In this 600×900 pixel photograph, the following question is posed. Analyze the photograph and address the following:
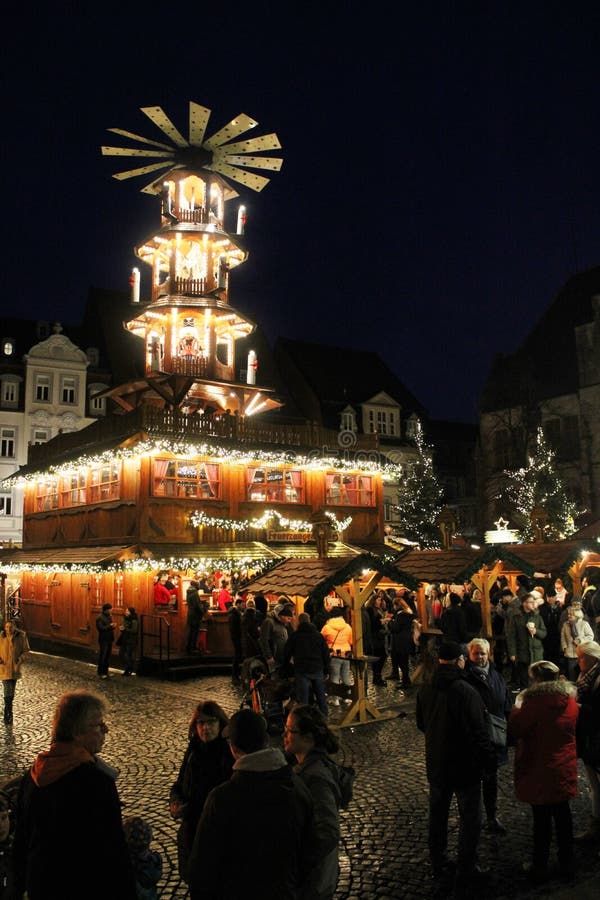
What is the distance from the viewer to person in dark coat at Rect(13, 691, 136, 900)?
337 cm

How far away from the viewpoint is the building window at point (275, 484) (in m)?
26.6

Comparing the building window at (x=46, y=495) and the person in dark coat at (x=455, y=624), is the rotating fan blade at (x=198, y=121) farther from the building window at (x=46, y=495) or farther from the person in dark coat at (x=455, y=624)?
the person in dark coat at (x=455, y=624)

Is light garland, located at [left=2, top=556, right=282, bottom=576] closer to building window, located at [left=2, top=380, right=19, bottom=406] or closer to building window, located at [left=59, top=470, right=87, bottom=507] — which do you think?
building window, located at [left=59, top=470, right=87, bottom=507]

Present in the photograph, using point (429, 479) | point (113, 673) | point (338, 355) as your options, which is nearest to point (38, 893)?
point (113, 673)

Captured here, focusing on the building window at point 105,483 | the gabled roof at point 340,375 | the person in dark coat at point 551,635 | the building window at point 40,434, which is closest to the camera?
the person in dark coat at point 551,635

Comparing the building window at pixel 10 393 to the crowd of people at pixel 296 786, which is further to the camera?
the building window at pixel 10 393

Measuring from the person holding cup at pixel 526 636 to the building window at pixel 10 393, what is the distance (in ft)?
124

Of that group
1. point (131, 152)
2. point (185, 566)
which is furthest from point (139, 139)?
point (185, 566)

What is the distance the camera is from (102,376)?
48.1 metres

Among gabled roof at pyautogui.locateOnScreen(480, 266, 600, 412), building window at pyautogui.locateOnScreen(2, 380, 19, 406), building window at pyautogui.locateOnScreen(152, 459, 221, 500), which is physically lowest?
building window at pyautogui.locateOnScreen(152, 459, 221, 500)

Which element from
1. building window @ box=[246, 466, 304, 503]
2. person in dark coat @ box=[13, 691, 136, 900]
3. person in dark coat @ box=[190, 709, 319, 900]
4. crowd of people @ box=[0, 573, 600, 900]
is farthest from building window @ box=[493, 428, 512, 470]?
Answer: person in dark coat @ box=[13, 691, 136, 900]

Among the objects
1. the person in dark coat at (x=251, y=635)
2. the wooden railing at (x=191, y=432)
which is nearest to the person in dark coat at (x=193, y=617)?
the person in dark coat at (x=251, y=635)

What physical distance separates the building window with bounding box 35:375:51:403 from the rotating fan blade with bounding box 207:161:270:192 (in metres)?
21.0

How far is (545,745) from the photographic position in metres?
6.10
